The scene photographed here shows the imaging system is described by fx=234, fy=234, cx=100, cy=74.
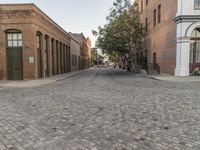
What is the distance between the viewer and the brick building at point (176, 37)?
22734 millimetres

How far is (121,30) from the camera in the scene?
32.0 meters

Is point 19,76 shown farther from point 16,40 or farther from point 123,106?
point 123,106

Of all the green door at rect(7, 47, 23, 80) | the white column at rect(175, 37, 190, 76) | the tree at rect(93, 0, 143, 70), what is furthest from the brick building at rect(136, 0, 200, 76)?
the green door at rect(7, 47, 23, 80)

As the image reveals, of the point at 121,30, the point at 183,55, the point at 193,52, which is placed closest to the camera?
the point at 183,55

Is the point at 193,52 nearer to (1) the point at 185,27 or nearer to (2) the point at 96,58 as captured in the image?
(1) the point at 185,27

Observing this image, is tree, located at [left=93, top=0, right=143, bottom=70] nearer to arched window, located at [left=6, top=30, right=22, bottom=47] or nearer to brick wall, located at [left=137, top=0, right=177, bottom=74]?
brick wall, located at [left=137, top=0, right=177, bottom=74]

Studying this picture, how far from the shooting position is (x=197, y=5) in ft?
75.4

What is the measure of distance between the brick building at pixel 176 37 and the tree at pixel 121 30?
3.21 m

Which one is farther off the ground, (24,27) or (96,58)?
(24,27)

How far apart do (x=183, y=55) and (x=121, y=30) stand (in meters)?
11.4

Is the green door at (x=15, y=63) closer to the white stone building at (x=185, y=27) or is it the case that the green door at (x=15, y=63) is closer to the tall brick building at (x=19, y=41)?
the tall brick building at (x=19, y=41)

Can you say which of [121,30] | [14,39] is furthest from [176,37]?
[14,39]

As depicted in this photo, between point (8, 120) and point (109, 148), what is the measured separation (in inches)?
136

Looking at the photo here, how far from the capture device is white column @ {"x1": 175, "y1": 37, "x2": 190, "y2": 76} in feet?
74.5
